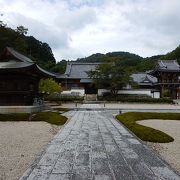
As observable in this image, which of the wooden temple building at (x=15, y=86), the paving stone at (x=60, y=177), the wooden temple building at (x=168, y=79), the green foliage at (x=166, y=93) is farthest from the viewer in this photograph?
the green foliage at (x=166, y=93)

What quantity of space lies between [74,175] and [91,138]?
16.9ft

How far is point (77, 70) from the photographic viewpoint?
60.1 meters

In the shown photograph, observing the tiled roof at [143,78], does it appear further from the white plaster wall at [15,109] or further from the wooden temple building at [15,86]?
the white plaster wall at [15,109]

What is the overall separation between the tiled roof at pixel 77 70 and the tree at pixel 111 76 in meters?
9.33

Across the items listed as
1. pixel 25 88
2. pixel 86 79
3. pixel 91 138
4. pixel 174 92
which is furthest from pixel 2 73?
pixel 174 92

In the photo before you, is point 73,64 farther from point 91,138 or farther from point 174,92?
point 91,138

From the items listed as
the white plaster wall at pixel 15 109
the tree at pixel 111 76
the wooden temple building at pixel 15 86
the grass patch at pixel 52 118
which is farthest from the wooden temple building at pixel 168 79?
the grass patch at pixel 52 118

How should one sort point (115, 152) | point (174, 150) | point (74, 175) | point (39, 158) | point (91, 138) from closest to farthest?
point (74, 175) < point (39, 158) < point (115, 152) < point (174, 150) < point (91, 138)

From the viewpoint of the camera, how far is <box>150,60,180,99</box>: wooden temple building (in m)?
59.1

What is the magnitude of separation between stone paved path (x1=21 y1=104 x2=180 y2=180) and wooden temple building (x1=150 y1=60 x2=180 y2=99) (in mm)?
48845

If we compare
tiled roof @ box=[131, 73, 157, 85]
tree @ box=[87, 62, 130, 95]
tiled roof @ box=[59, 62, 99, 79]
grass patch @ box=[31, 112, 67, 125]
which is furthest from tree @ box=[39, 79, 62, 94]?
tiled roof @ box=[131, 73, 157, 85]

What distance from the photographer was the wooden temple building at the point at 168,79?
194 feet

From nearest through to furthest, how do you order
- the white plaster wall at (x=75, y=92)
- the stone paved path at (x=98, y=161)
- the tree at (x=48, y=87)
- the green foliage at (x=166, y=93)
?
the stone paved path at (x=98, y=161)
the tree at (x=48, y=87)
the white plaster wall at (x=75, y=92)
the green foliage at (x=166, y=93)

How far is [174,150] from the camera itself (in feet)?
34.2
